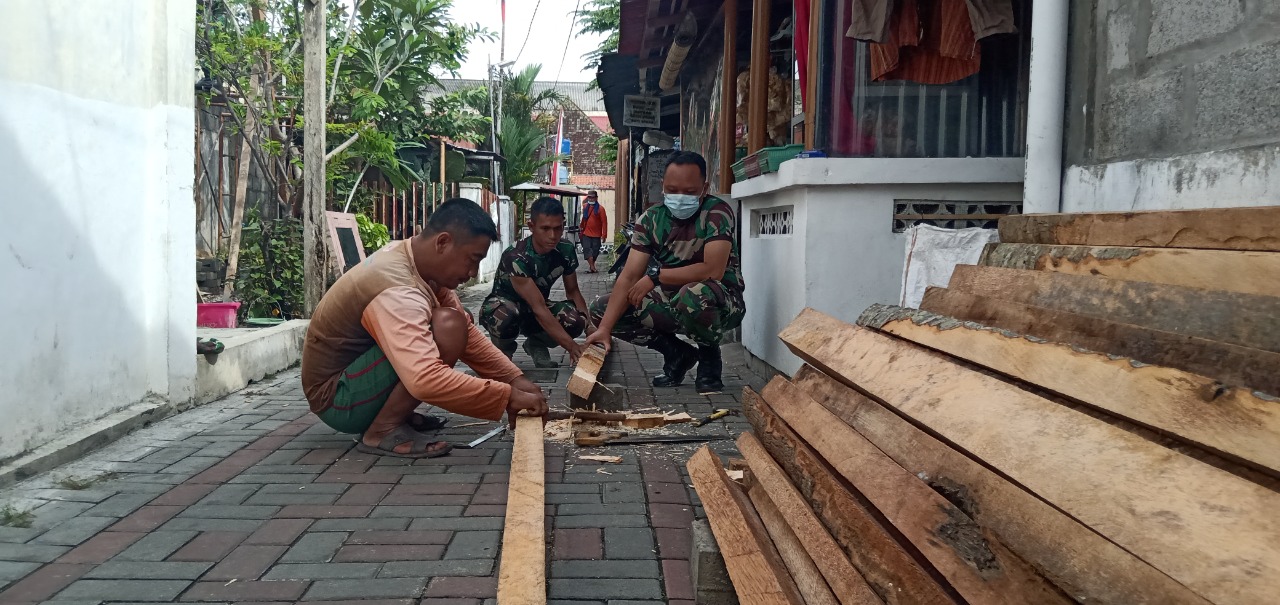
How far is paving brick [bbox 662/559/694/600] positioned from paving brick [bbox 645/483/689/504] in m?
0.62

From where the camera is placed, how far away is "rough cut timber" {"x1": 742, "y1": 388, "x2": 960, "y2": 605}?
172 cm

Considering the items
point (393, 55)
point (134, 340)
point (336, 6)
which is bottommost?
point (134, 340)

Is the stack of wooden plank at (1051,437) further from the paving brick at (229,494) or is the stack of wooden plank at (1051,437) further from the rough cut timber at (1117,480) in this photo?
the paving brick at (229,494)

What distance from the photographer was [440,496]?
11.9ft

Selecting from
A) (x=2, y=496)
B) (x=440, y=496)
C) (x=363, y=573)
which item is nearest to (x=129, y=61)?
(x=2, y=496)

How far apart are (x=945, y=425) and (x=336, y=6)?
1129cm

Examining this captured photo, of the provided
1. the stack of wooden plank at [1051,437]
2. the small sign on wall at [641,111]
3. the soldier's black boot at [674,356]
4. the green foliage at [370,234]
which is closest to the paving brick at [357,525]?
the stack of wooden plank at [1051,437]

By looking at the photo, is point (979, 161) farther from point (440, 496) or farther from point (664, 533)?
point (440, 496)

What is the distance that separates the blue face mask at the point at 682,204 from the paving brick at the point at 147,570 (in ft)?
11.1

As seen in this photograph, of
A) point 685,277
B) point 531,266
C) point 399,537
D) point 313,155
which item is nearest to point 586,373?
point 685,277

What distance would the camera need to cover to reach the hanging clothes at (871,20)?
4.75 metres

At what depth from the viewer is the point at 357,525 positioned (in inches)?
128

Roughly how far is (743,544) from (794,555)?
5.7 inches

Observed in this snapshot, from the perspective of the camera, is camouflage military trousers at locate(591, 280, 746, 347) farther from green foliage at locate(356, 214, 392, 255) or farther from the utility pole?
green foliage at locate(356, 214, 392, 255)
